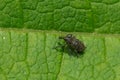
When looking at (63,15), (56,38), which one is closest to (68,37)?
(56,38)

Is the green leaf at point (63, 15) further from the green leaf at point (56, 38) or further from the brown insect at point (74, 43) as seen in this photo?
the brown insect at point (74, 43)

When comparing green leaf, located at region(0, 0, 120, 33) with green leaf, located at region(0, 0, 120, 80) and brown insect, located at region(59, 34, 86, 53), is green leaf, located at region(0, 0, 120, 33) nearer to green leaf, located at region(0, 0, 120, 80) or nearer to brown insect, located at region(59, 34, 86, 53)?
green leaf, located at region(0, 0, 120, 80)

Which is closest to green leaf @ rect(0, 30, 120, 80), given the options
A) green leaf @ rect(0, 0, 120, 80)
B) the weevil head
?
green leaf @ rect(0, 0, 120, 80)

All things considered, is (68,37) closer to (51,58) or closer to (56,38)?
(56,38)

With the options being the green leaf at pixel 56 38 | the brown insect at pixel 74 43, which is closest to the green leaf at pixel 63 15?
the green leaf at pixel 56 38

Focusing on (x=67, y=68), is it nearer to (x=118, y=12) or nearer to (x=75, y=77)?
(x=75, y=77)

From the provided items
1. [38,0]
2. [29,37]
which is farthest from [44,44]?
[38,0]
